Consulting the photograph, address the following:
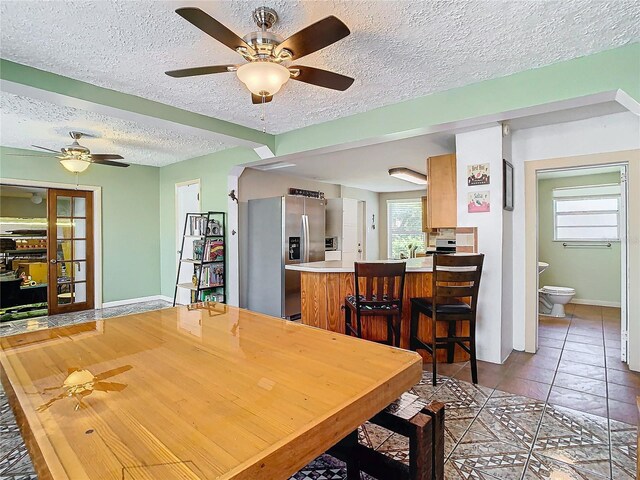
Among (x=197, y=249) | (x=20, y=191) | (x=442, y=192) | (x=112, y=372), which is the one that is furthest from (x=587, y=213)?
A: (x=20, y=191)

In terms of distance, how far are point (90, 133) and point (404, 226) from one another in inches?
253

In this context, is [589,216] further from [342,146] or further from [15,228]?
[15,228]

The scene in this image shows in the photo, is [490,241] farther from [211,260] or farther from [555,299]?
[211,260]

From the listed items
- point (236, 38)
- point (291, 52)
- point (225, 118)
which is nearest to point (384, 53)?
point (291, 52)

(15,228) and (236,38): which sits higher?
(236,38)

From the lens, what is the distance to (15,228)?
215 inches

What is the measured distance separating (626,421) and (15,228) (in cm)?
765

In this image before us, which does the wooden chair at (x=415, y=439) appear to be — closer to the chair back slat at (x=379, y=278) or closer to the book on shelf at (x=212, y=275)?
the chair back slat at (x=379, y=278)

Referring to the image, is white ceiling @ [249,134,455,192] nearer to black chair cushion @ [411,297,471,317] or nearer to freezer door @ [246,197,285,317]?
freezer door @ [246,197,285,317]

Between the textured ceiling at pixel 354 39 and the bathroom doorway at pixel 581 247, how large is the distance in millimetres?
3423

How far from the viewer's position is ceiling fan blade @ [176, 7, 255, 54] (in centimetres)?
148

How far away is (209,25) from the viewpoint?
5.18 ft

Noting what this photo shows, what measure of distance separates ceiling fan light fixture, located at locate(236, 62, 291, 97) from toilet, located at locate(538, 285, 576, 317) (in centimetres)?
483

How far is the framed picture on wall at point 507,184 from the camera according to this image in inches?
127
